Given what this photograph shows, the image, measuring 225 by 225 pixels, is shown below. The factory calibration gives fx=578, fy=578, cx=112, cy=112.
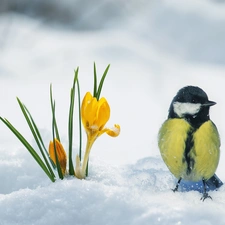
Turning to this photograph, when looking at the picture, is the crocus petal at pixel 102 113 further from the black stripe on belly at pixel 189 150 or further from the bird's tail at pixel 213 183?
the bird's tail at pixel 213 183

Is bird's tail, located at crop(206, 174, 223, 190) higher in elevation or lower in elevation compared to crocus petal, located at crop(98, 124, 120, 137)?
lower

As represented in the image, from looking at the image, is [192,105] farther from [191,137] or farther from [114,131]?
[114,131]

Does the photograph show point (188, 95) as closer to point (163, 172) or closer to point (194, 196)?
point (194, 196)

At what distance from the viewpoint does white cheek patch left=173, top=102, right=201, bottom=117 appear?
4.22 feet

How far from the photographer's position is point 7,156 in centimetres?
172

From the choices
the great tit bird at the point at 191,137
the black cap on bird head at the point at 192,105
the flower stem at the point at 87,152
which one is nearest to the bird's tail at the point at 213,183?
the great tit bird at the point at 191,137

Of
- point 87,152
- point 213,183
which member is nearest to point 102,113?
point 87,152

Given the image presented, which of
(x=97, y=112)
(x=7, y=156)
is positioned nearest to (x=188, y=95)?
(x=97, y=112)

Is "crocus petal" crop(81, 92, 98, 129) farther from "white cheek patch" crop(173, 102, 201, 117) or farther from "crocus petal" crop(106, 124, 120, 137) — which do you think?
"white cheek patch" crop(173, 102, 201, 117)

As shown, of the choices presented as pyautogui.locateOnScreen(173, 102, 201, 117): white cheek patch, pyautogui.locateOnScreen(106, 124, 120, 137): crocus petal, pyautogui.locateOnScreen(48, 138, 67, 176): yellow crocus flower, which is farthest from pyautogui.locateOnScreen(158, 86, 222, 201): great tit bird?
pyautogui.locateOnScreen(48, 138, 67, 176): yellow crocus flower

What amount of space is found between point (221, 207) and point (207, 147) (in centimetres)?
15

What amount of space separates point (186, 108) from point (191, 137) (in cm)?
7

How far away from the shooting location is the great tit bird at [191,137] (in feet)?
4.22

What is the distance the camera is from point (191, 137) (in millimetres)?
1305
